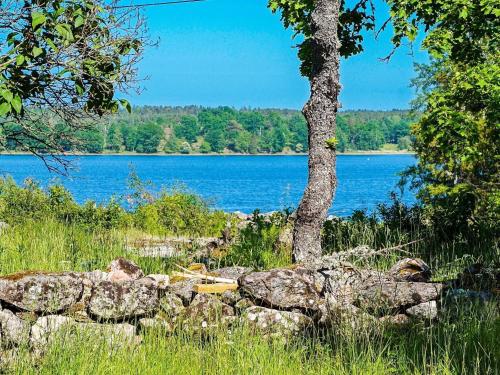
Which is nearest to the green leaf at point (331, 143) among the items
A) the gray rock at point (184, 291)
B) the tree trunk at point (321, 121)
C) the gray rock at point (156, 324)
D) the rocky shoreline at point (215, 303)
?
the tree trunk at point (321, 121)

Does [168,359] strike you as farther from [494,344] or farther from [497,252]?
[497,252]

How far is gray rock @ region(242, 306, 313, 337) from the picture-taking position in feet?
20.7

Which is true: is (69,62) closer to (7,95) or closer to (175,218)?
(7,95)

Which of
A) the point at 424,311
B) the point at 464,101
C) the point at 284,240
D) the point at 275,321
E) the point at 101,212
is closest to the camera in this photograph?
the point at 275,321

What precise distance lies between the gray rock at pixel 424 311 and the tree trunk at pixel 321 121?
2.45 meters

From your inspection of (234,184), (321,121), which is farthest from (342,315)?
(234,184)

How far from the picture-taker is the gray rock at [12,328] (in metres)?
5.96

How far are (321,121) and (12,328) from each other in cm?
477

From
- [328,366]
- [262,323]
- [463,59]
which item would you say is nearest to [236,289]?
[262,323]

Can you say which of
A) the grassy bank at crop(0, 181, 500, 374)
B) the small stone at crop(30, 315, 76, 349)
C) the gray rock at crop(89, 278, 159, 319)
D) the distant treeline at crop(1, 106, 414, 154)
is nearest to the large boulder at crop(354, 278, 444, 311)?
the grassy bank at crop(0, 181, 500, 374)

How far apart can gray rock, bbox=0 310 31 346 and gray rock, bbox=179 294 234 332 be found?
1309mm

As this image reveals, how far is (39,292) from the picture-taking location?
627 centimetres

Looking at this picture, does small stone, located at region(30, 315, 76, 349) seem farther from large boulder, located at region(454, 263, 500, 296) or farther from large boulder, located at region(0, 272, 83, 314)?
large boulder, located at region(454, 263, 500, 296)

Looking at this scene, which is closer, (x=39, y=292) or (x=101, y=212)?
(x=39, y=292)
